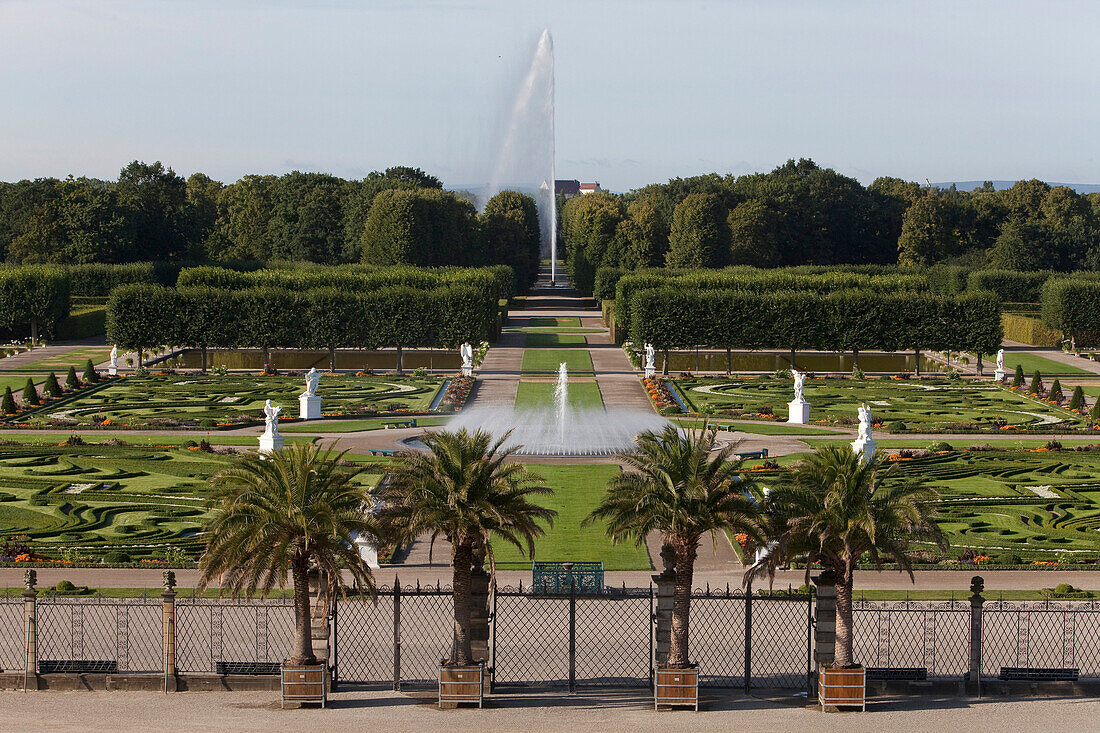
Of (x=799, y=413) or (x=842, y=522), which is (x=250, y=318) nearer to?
(x=799, y=413)

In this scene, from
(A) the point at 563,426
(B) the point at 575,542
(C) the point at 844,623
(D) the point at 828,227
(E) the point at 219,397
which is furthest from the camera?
(D) the point at 828,227

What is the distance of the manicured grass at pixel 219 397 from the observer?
54.5 meters

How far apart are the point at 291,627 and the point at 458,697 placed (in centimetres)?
518

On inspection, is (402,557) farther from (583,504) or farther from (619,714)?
(619,714)

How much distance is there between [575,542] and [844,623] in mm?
12090

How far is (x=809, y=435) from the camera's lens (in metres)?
51.9

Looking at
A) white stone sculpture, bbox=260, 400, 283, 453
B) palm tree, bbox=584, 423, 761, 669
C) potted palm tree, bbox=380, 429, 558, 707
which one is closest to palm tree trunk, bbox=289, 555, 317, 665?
potted palm tree, bbox=380, 429, 558, 707

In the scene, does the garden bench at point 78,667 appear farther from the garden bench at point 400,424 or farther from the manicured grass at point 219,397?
the garden bench at point 400,424

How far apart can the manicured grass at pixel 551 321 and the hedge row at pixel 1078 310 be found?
117 feet

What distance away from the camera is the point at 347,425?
5328 cm

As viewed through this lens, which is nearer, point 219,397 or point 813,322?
point 219,397

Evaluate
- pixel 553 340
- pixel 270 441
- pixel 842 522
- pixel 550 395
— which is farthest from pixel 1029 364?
pixel 842 522

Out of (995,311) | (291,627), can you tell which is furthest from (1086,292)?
(291,627)

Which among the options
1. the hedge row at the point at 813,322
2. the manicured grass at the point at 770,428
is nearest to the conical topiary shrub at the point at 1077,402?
the manicured grass at the point at 770,428
